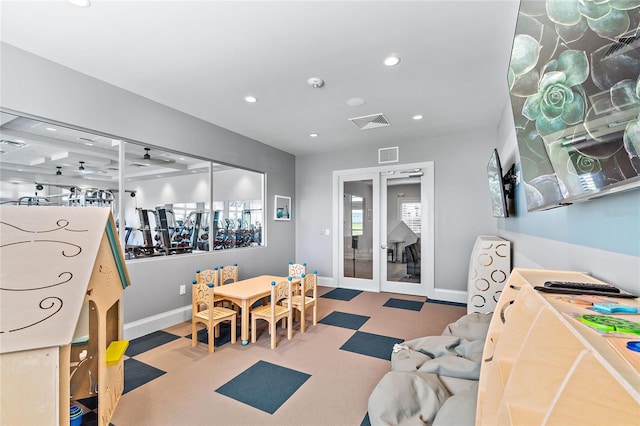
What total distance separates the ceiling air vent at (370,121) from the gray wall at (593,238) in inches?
89.6

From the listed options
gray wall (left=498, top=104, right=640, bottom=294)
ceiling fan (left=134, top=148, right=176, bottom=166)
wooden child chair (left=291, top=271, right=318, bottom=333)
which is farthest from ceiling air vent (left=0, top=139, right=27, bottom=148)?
gray wall (left=498, top=104, right=640, bottom=294)

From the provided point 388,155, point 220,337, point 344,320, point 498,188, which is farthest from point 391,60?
point 220,337

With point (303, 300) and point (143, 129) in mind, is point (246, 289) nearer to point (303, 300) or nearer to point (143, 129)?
point (303, 300)

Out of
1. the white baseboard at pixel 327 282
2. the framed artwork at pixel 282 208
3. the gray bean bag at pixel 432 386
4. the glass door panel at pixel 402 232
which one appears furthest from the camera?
the white baseboard at pixel 327 282

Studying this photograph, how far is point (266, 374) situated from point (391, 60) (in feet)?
10.2

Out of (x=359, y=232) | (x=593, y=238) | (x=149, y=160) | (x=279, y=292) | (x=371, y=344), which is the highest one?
(x=149, y=160)

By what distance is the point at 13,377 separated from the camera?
109 cm

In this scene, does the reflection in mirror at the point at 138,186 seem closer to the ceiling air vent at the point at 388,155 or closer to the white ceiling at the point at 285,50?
the white ceiling at the point at 285,50

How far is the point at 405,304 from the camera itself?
4684 millimetres

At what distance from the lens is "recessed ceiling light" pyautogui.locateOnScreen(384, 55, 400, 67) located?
8.50 ft

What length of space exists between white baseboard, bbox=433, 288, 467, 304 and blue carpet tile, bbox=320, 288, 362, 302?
4.68ft

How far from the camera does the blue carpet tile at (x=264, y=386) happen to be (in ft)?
7.13

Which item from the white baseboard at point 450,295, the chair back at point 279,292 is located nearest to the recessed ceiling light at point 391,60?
the chair back at point 279,292

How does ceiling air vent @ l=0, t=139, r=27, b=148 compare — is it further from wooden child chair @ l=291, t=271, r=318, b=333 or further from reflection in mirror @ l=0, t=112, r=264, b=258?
wooden child chair @ l=291, t=271, r=318, b=333
